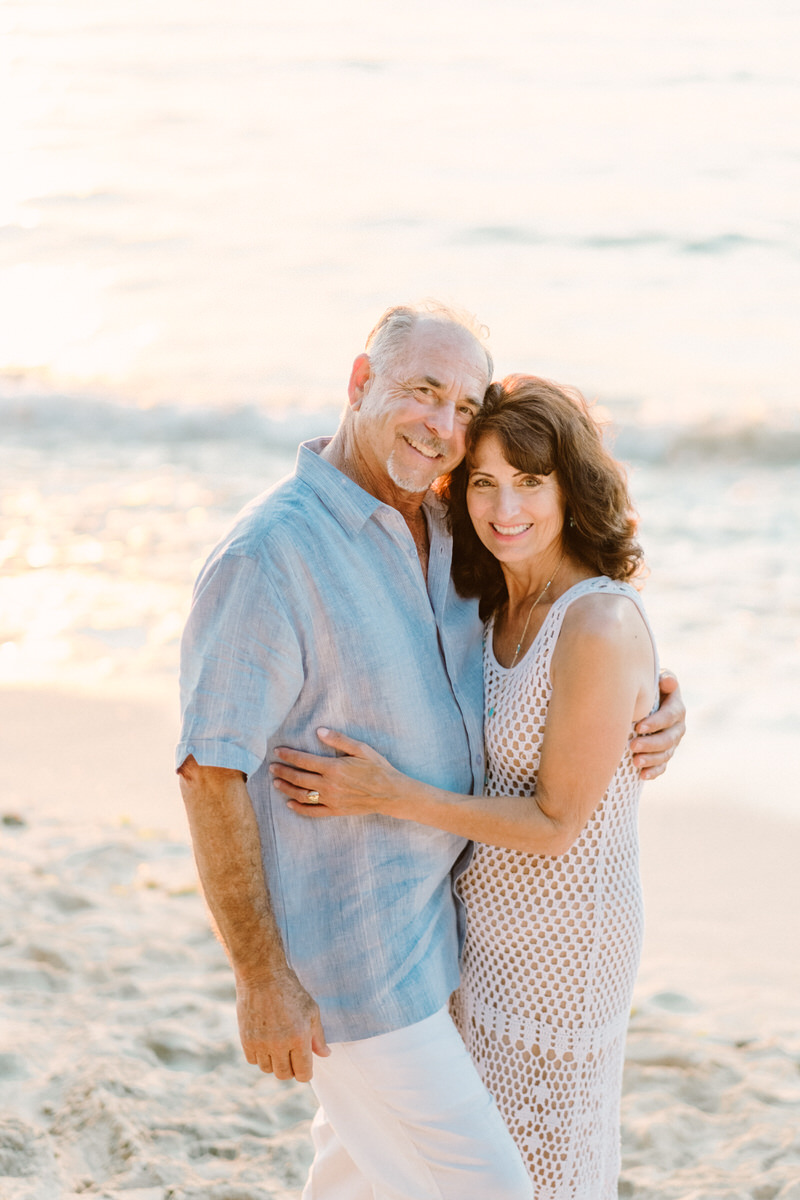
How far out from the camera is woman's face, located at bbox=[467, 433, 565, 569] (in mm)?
2984

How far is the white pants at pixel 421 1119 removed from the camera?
8.73 feet

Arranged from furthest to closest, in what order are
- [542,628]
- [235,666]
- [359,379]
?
1. [359,379]
2. [542,628]
3. [235,666]

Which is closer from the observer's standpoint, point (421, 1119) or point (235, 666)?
point (235, 666)

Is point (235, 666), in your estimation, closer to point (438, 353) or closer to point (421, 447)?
point (421, 447)

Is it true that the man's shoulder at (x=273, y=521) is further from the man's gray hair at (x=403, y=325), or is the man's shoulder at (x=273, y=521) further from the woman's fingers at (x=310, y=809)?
the woman's fingers at (x=310, y=809)

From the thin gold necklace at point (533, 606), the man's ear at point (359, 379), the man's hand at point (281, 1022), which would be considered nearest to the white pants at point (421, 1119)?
the man's hand at point (281, 1022)

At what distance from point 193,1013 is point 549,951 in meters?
1.93

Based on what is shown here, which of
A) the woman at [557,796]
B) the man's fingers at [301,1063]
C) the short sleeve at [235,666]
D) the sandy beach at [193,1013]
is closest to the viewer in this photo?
the short sleeve at [235,666]

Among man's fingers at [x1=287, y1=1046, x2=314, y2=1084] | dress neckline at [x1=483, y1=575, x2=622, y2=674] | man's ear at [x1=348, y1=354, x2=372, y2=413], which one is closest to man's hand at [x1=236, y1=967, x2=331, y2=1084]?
man's fingers at [x1=287, y1=1046, x2=314, y2=1084]

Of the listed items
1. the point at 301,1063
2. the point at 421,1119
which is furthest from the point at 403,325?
the point at 421,1119

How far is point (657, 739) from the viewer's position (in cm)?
296

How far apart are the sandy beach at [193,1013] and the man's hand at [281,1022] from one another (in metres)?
1.14

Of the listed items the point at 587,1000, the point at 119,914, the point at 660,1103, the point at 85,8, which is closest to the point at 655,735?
the point at 587,1000

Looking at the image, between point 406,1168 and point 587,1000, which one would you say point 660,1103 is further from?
point 406,1168
